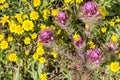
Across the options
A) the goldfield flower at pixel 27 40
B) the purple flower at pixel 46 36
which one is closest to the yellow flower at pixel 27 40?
the goldfield flower at pixel 27 40

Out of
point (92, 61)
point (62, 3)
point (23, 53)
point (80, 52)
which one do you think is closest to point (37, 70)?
point (23, 53)

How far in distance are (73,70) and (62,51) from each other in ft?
1.01

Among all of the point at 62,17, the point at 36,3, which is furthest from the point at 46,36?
the point at 36,3

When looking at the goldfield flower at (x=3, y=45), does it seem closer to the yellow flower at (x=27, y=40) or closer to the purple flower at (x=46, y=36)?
the yellow flower at (x=27, y=40)

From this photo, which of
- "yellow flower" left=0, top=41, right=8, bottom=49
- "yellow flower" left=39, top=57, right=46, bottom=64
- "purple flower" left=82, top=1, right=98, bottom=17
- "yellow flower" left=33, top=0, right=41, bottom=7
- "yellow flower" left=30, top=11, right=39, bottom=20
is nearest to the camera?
"purple flower" left=82, top=1, right=98, bottom=17

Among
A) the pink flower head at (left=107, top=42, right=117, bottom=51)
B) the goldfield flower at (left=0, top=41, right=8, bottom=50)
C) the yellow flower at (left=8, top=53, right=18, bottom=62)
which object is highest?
the goldfield flower at (left=0, top=41, right=8, bottom=50)

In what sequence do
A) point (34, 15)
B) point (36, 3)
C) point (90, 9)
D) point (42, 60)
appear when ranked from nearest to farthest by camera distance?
point (90, 9) → point (42, 60) → point (34, 15) → point (36, 3)

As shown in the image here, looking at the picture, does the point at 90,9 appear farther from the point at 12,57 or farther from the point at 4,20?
the point at 4,20

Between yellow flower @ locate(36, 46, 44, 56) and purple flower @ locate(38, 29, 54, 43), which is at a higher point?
purple flower @ locate(38, 29, 54, 43)

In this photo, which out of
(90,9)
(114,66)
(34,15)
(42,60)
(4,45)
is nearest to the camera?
(90,9)

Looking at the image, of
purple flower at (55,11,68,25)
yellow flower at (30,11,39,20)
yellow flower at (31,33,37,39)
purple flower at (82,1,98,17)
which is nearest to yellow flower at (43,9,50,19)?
yellow flower at (30,11,39,20)

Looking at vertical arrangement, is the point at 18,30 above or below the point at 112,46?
above

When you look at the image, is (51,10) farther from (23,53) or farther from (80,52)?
(80,52)

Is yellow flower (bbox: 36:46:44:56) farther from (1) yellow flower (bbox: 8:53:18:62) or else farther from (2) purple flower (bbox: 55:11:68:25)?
(2) purple flower (bbox: 55:11:68:25)
